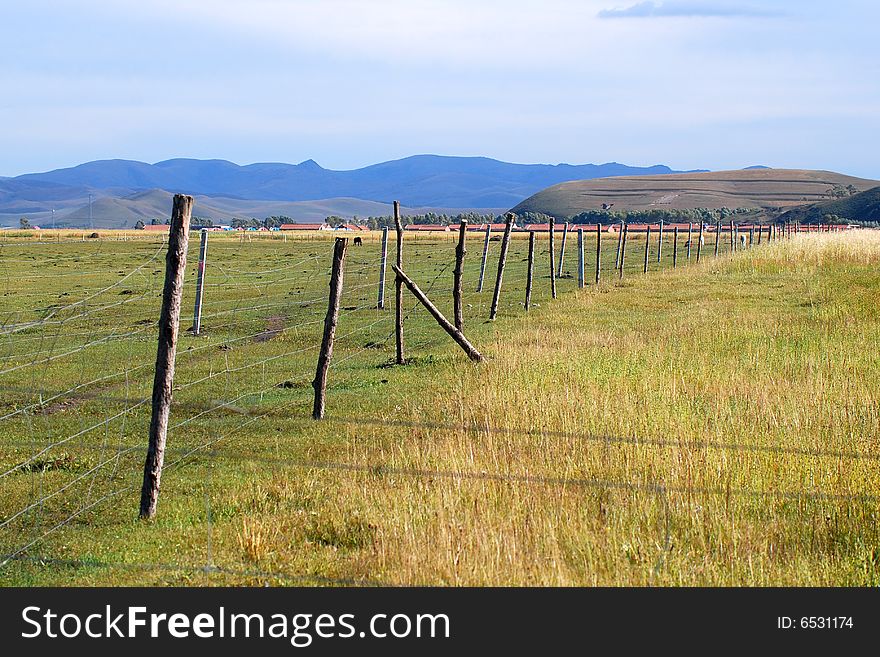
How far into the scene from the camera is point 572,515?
7.19 meters

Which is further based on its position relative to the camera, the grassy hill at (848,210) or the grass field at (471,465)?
the grassy hill at (848,210)

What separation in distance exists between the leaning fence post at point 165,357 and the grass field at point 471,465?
10.0 inches

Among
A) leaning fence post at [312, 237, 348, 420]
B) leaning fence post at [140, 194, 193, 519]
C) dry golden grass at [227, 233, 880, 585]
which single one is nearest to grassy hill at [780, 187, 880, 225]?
dry golden grass at [227, 233, 880, 585]

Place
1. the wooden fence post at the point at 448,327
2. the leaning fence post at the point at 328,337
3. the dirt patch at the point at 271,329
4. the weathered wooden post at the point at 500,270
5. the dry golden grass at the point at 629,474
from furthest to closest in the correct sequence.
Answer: the weathered wooden post at the point at 500,270
the dirt patch at the point at 271,329
the wooden fence post at the point at 448,327
the leaning fence post at the point at 328,337
the dry golden grass at the point at 629,474

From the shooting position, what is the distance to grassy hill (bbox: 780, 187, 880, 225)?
159125 millimetres

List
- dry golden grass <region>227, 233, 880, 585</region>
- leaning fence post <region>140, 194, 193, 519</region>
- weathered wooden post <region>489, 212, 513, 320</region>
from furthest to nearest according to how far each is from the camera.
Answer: weathered wooden post <region>489, 212, 513, 320</region> < leaning fence post <region>140, 194, 193, 519</region> < dry golden grass <region>227, 233, 880, 585</region>

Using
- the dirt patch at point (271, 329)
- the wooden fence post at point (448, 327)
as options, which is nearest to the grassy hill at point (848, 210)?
the dirt patch at point (271, 329)

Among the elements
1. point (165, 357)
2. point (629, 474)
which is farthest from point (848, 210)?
point (165, 357)

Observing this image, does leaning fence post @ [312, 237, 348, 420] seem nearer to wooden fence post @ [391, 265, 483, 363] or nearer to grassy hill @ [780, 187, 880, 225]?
wooden fence post @ [391, 265, 483, 363]

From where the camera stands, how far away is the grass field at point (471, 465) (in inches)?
261

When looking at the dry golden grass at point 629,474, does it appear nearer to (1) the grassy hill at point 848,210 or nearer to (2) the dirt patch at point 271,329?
(2) the dirt patch at point 271,329

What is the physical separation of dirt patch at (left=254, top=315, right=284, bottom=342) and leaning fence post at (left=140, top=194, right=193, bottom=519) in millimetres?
9847
